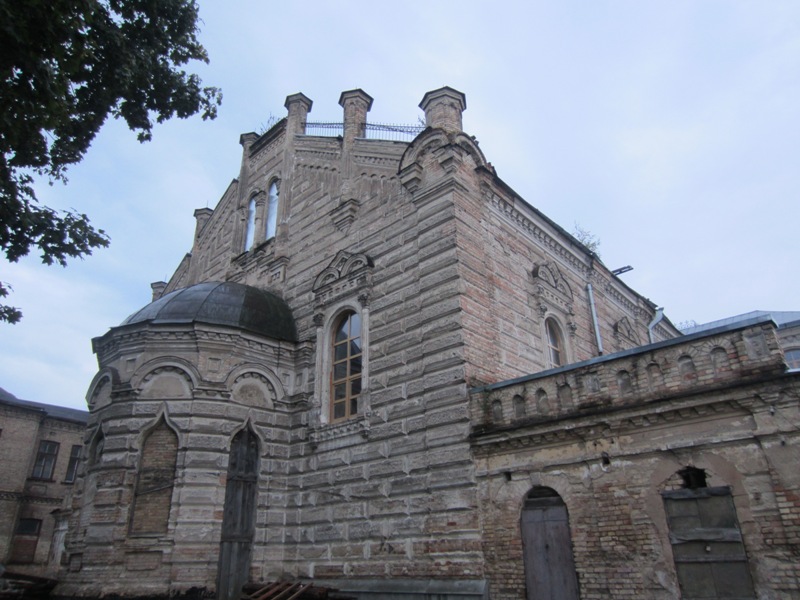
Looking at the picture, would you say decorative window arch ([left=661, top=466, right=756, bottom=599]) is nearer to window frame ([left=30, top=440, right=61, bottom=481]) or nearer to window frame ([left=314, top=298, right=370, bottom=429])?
window frame ([left=314, top=298, right=370, bottom=429])

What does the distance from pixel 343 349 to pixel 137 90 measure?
6.75 m

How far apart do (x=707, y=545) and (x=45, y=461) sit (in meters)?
32.0

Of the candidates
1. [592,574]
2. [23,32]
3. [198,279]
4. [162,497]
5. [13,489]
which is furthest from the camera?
[13,489]

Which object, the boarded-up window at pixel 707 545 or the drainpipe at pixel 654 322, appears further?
the drainpipe at pixel 654 322

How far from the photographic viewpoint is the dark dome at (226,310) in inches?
533

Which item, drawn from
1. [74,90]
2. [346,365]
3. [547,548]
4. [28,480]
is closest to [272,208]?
[346,365]

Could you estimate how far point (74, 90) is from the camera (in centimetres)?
860

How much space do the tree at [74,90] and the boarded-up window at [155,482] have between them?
4.29m

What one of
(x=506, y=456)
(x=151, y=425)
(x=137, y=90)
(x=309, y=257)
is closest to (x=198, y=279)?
(x=309, y=257)

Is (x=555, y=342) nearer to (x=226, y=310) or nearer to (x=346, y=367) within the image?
(x=346, y=367)

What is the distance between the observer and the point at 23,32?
6547 millimetres

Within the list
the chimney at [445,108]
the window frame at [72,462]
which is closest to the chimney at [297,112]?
the chimney at [445,108]

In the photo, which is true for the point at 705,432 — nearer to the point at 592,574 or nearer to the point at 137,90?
the point at 592,574

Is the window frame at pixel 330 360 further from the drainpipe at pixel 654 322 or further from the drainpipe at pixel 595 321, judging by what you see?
the drainpipe at pixel 654 322
